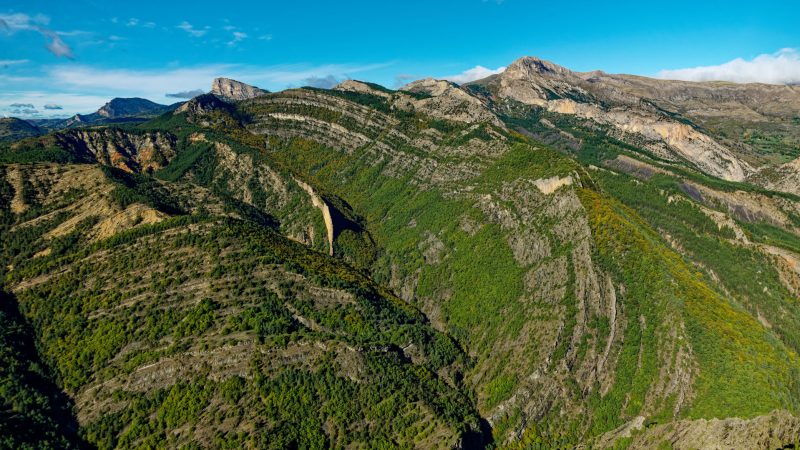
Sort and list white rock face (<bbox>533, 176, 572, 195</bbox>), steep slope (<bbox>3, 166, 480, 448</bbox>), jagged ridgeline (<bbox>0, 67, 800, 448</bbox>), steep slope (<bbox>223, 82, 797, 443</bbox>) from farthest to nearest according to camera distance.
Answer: white rock face (<bbox>533, 176, 572, 195</bbox>) < steep slope (<bbox>223, 82, 797, 443</bbox>) < steep slope (<bbox>3, 166, 480, 448</bbox>) < jagged ridgeline (<bbox>0, 67, 800, 448</bbox>)

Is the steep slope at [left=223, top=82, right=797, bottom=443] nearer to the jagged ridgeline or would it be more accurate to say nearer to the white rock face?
the white rock face

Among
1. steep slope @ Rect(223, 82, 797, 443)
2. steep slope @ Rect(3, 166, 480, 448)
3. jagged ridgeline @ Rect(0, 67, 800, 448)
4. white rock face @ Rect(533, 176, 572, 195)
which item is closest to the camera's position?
jagged ridgeline @ Rect(0, 67, 800, 448)

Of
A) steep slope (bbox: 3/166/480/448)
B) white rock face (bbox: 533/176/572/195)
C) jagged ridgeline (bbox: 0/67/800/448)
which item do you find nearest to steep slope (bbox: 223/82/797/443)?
white rock face (bbox: 533/176/572/195)

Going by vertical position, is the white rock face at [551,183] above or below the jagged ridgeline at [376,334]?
above

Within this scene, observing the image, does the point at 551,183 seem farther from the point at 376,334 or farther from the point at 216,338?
the point at 216,338

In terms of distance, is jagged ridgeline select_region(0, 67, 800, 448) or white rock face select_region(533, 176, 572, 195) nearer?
jagged ridgeline select_region(0, 67, 800, 448)

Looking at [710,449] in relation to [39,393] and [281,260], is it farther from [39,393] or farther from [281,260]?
[39,393]

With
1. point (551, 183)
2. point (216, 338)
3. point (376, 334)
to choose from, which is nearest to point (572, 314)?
point (376, 334)

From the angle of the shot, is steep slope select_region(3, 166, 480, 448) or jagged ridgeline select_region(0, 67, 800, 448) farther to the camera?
steep slope select_region(3, 166, 480, 448)

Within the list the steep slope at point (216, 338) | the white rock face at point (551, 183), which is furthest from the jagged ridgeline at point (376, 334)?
the white rock face at point (551, 183)

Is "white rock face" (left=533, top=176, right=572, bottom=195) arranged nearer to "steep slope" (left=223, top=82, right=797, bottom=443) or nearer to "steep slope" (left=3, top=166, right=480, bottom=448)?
"steep slope" (left=223, top=82, right=797, bottom=443)

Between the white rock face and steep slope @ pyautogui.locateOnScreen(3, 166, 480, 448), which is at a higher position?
the white rock face

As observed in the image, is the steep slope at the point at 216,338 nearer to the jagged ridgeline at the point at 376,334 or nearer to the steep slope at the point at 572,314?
the jagged ridgeline at the point at 376,334
